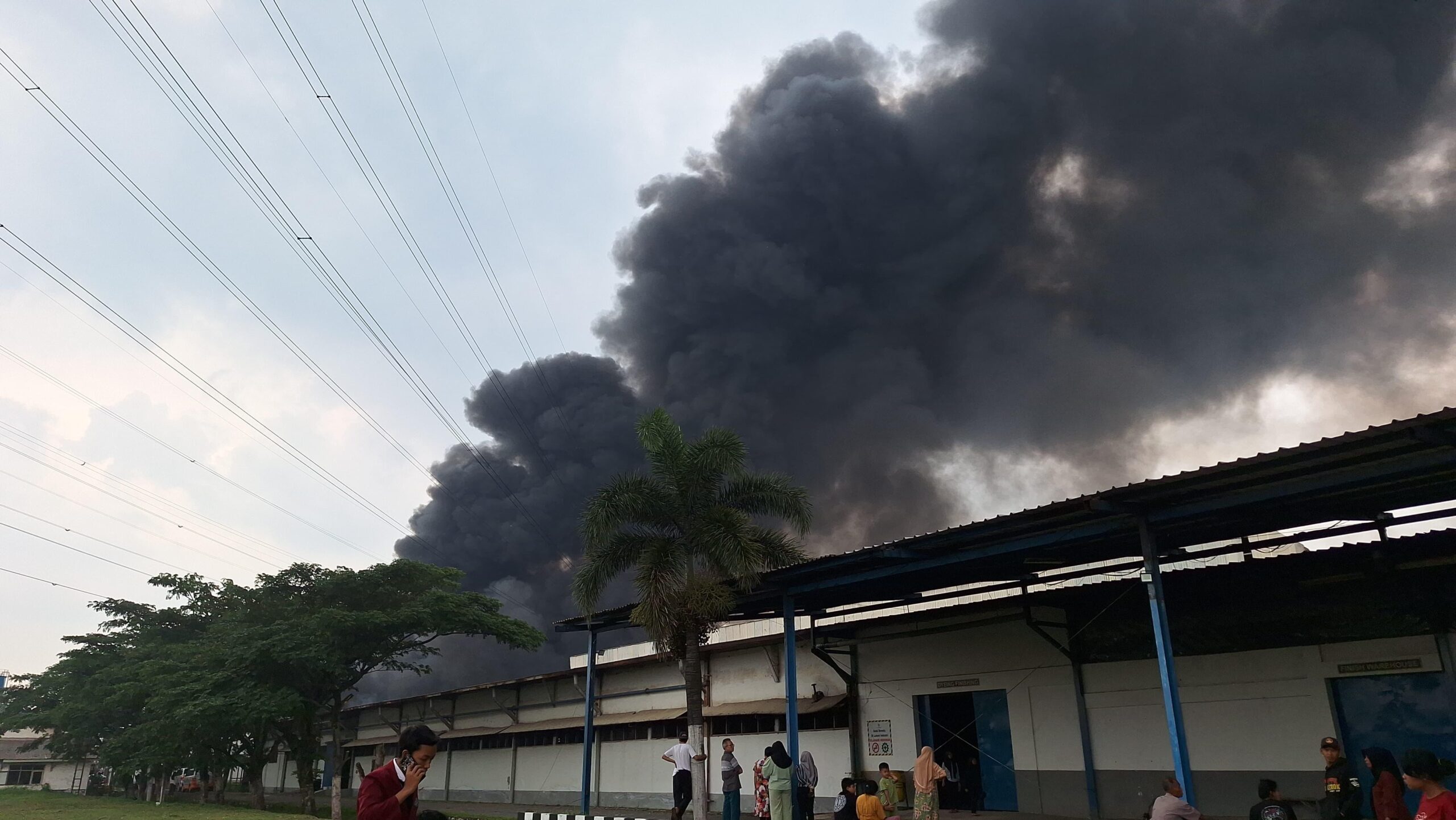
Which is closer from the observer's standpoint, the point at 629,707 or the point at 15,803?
the point at 629,707

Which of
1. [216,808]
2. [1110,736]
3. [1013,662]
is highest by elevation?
[1013,662]

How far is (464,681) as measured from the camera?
75.6m

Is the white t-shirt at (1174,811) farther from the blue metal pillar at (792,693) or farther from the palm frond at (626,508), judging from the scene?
the palm frond at (626,508)

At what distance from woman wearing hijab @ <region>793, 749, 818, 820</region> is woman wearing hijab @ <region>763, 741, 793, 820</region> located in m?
1.87

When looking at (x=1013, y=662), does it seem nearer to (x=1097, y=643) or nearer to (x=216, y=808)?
(x=1097, y=643)

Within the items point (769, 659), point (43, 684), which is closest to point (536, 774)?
point (769, 659)

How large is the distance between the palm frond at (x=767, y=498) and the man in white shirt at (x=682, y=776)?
540 centimetres

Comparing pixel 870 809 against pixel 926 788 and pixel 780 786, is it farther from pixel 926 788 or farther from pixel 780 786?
pixel 780 786

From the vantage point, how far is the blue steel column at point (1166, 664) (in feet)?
37.1

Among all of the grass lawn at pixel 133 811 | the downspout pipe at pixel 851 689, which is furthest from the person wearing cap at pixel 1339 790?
the grass lawn at pixel 133 811

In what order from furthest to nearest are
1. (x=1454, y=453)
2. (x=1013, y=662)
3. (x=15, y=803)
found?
(x=15, y=803) < (x=1013, y=662) < (x=1454, y=453)

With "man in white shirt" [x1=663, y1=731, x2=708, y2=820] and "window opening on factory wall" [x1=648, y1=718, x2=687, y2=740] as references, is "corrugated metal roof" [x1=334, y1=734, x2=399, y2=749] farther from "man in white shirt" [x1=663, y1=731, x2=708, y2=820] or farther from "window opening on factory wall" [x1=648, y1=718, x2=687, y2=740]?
"man in white shirt" [x1=663, y1=731, x2=708, y2=820]

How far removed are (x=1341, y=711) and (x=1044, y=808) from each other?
6206 millimetres

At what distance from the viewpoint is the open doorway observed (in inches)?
794
